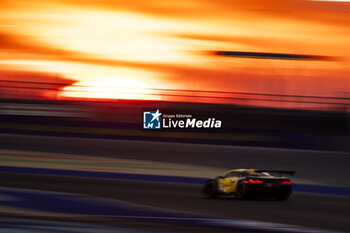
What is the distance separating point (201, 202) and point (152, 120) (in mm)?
11172

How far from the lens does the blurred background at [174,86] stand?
58.5 feet

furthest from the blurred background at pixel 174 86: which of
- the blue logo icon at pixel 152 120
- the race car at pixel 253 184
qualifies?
the race car at pixel 253 184

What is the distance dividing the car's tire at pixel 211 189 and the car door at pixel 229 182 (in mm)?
189

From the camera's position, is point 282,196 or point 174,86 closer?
point 282,196

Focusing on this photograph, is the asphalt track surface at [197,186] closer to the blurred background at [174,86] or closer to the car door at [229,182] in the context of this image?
the blurred background at [174,86]

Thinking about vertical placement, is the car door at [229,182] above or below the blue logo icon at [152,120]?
below

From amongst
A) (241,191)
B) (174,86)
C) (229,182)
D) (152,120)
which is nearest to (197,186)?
(229,182)

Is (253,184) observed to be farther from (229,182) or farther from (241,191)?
(229,182)

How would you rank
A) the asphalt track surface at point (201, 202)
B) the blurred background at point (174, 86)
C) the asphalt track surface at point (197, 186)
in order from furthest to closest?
the blurred background at point (174, 86), the asphalt track surface at point (197, 186), the asphalt track surface at point (201, 202)

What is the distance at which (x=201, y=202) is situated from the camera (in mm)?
10445

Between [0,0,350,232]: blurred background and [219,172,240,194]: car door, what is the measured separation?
558 cm

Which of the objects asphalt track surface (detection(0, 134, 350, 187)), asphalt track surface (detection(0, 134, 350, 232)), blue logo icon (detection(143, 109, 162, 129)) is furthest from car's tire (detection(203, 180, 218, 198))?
blue logo icon (detection(143, 109, 162, 129))

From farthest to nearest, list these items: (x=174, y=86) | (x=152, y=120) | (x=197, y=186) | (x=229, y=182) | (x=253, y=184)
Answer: (x=174, y=86) < (x=152, y=120) < (x=197, y=186) < (x=229, y=182) < (x=253, y=184)

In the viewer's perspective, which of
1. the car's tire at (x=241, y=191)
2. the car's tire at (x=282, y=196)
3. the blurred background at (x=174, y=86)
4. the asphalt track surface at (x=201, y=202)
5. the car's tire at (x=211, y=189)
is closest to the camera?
the asphalt track surface at (x=201, y=202)
